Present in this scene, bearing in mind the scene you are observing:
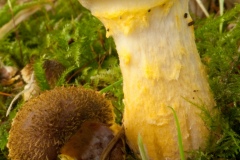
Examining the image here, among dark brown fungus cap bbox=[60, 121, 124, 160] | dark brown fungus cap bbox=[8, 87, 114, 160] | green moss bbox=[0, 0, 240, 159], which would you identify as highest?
dark brown fungus cap bbox=[8, 87, 114, 160]

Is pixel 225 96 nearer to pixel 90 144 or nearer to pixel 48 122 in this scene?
pixel 90 144

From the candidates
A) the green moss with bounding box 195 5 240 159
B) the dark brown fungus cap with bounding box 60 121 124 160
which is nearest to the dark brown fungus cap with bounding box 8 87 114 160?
the dark brown fungus cap with bounding box 60 121 124 160

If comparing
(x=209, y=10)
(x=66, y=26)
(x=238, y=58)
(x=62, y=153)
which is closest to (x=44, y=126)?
(x=62, y=153)

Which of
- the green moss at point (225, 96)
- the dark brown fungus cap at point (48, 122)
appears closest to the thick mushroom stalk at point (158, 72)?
the green moss at point (225, 96)

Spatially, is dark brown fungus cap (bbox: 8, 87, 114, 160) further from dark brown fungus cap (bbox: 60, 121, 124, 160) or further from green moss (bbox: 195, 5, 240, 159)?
green moss (bbox: 195, 5, 240, 159)

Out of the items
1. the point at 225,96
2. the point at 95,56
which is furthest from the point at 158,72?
the point at 95,56

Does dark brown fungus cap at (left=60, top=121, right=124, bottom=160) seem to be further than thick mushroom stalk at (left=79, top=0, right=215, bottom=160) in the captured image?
Yes
